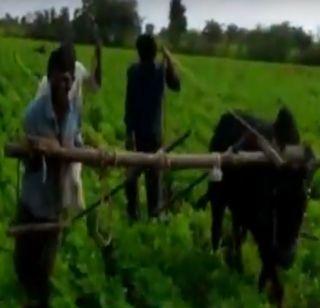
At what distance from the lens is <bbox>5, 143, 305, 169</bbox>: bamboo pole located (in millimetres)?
7961

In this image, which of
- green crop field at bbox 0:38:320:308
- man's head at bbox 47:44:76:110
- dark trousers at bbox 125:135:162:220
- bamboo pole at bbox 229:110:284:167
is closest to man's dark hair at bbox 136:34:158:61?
green crop field at bbox 0:38:320:308

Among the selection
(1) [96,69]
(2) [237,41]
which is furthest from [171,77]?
(2) [237,41]

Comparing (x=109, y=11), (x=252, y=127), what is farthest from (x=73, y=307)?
(x=109, y=11)

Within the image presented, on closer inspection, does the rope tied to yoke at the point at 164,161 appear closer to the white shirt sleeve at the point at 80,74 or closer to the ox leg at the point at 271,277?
the white shirt sleeve at the point at 80,74

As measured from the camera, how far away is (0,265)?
9695 mm

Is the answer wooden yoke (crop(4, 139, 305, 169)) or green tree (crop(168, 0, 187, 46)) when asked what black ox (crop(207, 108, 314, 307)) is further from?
green tree (crop(168, 0, 187, 46))

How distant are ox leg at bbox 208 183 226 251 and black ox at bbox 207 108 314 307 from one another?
53 mm

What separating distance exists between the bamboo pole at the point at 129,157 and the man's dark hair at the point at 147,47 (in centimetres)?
212

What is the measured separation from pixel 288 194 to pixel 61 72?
2.34 meters

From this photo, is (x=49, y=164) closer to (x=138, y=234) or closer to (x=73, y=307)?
(x=73, y=307)

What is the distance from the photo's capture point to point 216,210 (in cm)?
1112

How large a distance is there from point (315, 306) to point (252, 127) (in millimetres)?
1579

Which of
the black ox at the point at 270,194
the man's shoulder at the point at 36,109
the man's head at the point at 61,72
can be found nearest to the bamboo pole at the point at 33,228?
the man's shoulder at the point at 36,109

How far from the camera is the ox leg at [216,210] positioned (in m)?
11.0
